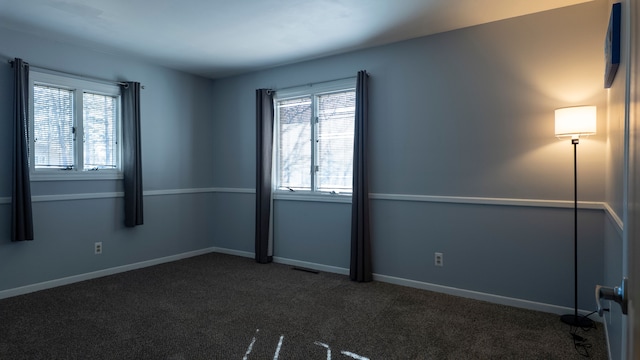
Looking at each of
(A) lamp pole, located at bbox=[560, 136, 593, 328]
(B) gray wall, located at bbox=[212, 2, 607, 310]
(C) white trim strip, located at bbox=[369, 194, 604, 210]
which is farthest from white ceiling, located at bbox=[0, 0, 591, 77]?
(C) white trim strip, located at bbox=[369, 194, 604, 210]

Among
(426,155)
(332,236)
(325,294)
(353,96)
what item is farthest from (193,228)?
(426,155)

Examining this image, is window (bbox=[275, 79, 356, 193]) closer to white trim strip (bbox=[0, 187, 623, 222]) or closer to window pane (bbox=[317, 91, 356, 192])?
window pane (bbox=[317, 91, 356, 192])

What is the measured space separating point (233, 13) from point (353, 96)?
1.59 meters

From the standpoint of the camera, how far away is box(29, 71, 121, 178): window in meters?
3.57

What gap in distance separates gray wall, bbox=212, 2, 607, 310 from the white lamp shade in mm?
324

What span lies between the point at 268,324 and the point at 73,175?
2.73 meters

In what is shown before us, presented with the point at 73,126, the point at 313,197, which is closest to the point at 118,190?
the point at 73,126

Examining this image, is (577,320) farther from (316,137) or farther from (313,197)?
(316,137)

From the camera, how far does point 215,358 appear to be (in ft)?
7.46

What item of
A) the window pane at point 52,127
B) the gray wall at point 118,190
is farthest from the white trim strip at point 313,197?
the window pane at point 52,127

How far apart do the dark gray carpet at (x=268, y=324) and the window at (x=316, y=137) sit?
1236 mm

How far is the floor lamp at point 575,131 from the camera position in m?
2.56

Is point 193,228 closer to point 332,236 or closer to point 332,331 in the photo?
point 332,236

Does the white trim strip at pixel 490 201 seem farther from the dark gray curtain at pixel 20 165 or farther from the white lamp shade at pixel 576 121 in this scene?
the dark gray curtain at pixel 20 165
